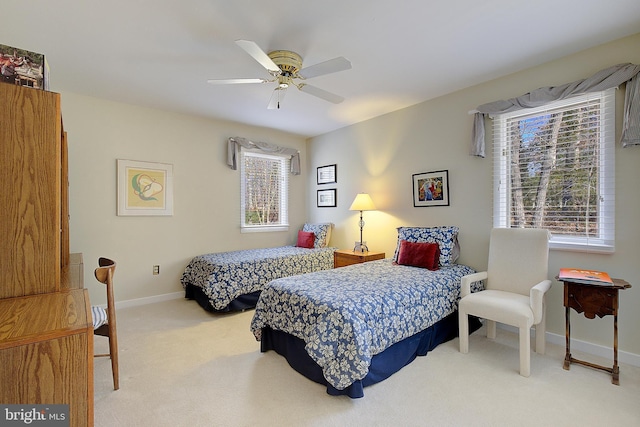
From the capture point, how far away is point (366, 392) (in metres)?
2.06

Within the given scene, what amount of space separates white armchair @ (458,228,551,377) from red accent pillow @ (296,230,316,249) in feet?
8.25

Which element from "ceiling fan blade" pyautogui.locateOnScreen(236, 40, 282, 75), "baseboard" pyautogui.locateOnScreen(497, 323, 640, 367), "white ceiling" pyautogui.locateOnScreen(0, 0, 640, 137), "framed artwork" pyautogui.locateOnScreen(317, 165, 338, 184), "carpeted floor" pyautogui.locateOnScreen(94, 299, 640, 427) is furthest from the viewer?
"framed artwork" pyautogui.locateOnScreen(317, 165, 338, 184)

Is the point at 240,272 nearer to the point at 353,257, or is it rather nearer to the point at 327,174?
the point at 353,257

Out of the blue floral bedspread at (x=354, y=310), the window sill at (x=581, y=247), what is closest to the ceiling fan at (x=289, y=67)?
the blue floral bedspread at (x=354, y=310)

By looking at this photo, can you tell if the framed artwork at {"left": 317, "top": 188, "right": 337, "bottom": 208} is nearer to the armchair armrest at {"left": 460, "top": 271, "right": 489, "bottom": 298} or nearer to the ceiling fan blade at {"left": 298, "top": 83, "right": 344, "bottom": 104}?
the ceiling fan blade at {"left": 298, "top": 83, "right": 344, "bottom": 104}

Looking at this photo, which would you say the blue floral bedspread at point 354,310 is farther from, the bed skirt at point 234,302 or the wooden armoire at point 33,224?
the wooden armoire at point 33,224

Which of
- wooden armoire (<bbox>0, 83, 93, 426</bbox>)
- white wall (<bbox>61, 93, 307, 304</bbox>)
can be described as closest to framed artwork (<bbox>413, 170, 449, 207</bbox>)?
white wall (<bbox>61, 93, 307, 304</bbox>)

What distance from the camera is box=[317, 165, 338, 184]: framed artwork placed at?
499 centimetres

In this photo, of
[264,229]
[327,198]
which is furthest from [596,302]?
[264,229]

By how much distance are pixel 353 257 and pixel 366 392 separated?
2088mm

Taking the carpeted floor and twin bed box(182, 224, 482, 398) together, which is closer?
the carpeted floor

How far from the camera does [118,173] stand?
375 cm

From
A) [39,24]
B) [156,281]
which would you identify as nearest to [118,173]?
[156,281]

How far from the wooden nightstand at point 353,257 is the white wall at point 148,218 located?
136 cm
